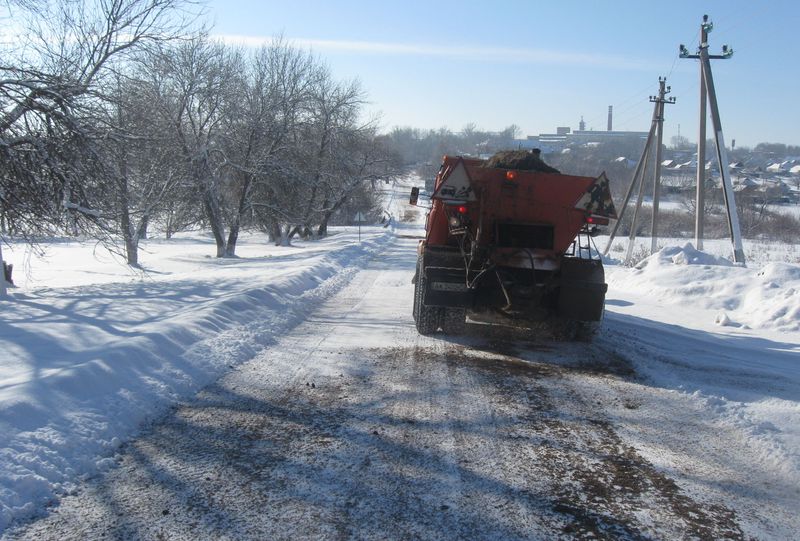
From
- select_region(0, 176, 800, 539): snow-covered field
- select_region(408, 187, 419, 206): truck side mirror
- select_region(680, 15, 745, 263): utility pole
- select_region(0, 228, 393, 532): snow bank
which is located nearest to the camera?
select_region(0, 228, 393, 532): snow bank

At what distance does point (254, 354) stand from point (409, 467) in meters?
3.80

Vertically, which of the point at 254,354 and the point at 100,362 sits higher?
the point at 100,362

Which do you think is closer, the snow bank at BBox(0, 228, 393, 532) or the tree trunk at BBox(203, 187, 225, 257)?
the snow bank at BBox(0, 228, 393, 532)

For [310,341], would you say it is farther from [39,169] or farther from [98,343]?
[39,169]

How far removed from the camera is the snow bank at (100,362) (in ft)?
12.9

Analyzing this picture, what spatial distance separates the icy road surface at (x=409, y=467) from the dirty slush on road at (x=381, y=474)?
0.01 m

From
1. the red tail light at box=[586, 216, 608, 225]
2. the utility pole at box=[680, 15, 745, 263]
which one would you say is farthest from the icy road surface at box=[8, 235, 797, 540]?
the utility pole at box=[680, 15, 745, 263]

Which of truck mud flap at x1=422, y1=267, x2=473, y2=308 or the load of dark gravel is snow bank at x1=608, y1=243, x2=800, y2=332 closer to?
the load of dark gravel

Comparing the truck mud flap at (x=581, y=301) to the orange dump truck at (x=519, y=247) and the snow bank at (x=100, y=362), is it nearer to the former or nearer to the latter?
the orange dump truck at (x=519, y=247)

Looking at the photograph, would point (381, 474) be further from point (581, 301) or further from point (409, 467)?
point (581, 301)

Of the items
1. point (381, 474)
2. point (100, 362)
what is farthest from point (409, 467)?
point (100, 362)

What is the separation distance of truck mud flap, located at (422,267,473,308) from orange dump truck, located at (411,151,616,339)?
1cm

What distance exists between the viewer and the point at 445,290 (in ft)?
27.4

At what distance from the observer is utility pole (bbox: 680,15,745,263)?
Result: 18.8 m
